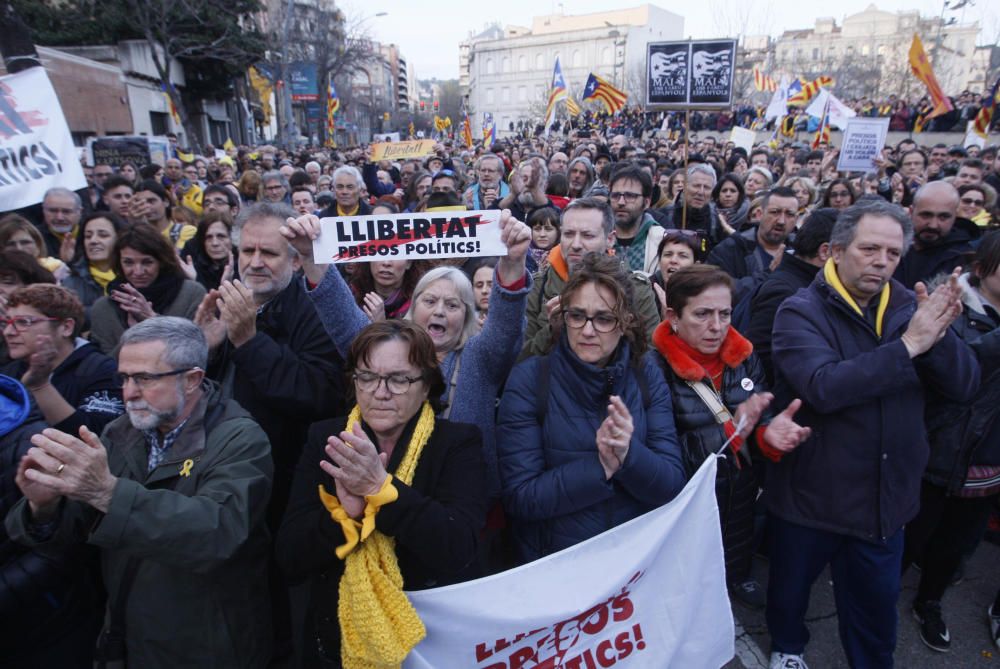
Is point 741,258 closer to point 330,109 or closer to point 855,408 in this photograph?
point 855,408

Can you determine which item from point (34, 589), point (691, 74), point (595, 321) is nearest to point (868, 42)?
point (691, 74)

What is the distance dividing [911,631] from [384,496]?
3039 millimetres

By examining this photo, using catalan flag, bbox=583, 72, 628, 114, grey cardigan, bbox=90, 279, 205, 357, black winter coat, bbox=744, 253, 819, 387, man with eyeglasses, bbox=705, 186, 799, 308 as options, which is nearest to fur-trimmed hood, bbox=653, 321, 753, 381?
black winter coat, bbox=744, 253, 819, 387

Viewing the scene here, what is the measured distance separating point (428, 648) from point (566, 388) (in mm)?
1042

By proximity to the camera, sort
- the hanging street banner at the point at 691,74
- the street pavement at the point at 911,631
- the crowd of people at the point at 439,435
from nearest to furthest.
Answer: the crowd of people at the point at 439,435 < the street pavement at the point at 911,631 < the hanging street banner at the point at 691,74

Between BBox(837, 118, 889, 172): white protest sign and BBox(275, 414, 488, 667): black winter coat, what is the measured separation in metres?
8.60

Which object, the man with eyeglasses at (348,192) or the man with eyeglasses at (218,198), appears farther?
the man with eyeglasses at (348,192)

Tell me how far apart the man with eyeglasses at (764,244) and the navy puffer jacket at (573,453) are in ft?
7.64

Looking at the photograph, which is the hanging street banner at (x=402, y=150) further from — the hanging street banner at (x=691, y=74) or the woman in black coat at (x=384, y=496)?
the woman in black coat at (x=384, y=496)

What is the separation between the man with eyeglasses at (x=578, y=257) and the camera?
336cm

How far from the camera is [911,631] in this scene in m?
3.14

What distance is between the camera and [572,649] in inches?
85.6

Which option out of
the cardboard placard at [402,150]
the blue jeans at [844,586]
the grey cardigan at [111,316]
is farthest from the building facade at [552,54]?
the blue jeans at [844,586]

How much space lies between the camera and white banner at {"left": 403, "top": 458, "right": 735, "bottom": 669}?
2029 millimetres
